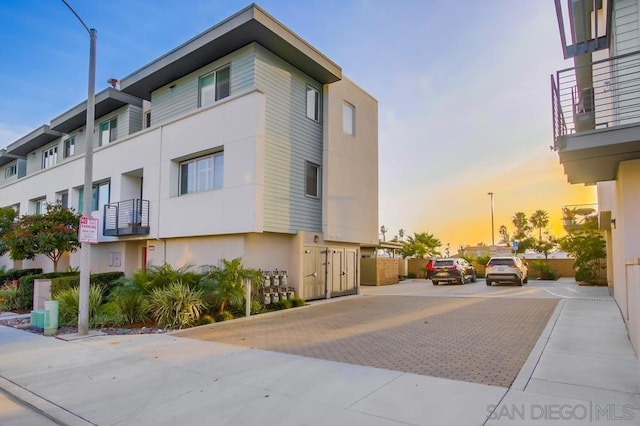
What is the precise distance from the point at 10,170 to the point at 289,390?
36.5 meters

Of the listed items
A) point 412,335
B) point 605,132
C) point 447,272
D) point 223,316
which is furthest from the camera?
point 447,272

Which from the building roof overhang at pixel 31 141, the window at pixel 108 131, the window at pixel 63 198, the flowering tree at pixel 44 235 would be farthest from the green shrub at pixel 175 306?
the building roof overhang at pixel 31 141

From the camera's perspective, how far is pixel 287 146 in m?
14.8

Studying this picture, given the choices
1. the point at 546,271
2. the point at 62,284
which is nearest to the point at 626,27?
the point at 62,284

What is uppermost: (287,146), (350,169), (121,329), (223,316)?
(287,146)

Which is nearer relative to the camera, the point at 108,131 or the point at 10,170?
the point at 108,131

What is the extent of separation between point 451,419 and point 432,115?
51.6 feet

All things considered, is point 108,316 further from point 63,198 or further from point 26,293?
point 63,198

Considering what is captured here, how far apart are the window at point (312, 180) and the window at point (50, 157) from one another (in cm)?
1899

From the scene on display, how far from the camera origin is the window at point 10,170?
31.6m

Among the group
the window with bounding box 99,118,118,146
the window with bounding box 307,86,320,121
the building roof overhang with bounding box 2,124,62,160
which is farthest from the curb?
the building roof overhang with bounding box 2,124,62,160

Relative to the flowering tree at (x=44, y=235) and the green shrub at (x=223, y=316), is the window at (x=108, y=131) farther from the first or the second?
the green shrub at (x=223, y=316)

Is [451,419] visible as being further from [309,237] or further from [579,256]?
[579,256]

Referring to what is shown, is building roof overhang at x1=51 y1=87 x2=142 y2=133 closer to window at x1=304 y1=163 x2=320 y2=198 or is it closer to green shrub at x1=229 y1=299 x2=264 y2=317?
window at x1=304 y1=163 x2=320 y2=198
